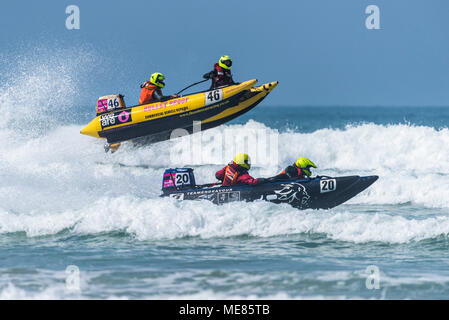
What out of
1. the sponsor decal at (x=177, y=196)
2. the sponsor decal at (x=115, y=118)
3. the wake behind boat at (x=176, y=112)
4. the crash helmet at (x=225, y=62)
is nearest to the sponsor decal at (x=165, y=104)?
the wake behind boat at (x=176, y=112)

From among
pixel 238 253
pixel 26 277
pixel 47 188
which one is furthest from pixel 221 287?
pixel 47 188

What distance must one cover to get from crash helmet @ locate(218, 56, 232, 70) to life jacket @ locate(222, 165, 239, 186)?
3.58 meters

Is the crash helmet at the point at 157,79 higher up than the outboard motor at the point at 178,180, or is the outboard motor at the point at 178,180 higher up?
the crash helmet at the point at 157,79

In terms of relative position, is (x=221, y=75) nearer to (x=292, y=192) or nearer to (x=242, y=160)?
(x=242, y=160)

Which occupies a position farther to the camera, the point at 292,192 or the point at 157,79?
the point at 157,79

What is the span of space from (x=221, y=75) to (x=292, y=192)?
4269mm

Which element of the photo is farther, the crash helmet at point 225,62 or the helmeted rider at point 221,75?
the helmeted rider at point 221,75

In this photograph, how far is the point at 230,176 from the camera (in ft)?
37.2

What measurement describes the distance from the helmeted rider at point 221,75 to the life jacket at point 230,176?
3.63m

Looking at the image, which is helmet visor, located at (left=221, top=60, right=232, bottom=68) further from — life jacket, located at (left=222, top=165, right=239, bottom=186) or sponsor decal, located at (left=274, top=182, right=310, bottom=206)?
sponsor decal, located at (left=274, top=182, right=310, bottom=206)

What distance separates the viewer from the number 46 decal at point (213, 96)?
14.5 meters

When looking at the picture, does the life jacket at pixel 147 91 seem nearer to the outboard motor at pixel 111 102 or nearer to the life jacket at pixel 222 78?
the outboard motor at pixel 111 102

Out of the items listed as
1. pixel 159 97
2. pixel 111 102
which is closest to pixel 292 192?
Answer: pixel 159 97
